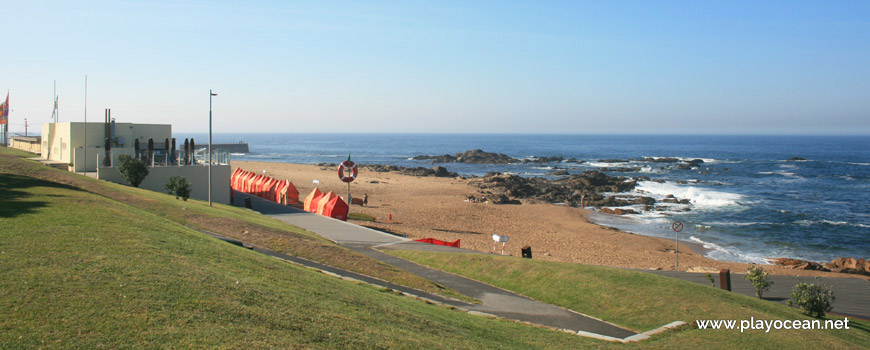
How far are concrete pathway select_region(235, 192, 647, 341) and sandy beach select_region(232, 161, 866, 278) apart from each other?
240 inches

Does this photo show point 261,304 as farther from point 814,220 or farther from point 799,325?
point 814,220

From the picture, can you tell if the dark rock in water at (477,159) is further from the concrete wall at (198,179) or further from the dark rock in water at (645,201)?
the concrete wall at (198,179)

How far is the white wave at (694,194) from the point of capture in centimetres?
4867

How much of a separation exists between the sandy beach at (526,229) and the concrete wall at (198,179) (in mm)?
7644

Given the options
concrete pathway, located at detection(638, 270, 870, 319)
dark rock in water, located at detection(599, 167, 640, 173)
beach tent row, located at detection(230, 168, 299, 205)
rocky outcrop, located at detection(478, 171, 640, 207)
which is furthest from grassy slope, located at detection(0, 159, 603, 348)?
dark rock in water, located at detection(599, 167, 640, 173)

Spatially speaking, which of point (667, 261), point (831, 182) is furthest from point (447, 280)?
point (831, 182)

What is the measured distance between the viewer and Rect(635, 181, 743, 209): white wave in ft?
160

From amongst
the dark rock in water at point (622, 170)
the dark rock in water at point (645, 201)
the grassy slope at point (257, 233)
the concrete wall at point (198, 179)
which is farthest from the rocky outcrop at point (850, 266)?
the dark rock in water at point (622, 170)

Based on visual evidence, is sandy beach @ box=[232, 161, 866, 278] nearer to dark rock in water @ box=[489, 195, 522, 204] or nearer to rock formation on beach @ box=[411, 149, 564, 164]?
dark rock in water @ box=[489, 195, 522, 204]

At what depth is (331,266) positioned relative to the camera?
51.1 ft

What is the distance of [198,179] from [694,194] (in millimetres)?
45053

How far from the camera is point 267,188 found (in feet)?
123

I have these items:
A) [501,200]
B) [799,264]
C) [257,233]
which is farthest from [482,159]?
[257,233]

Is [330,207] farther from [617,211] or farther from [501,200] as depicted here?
[617,211]
